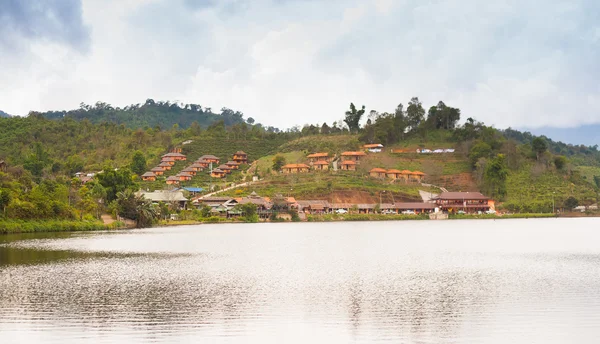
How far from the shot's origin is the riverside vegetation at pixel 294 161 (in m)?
78.1

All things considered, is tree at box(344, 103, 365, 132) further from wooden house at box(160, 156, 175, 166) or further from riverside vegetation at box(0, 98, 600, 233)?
wooden house at box(160, 156, 175, 166)

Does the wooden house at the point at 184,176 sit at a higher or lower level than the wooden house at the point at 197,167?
lower

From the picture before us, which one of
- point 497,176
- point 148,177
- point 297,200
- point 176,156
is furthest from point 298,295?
point 176,156

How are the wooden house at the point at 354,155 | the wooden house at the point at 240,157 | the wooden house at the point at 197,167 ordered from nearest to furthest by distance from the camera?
the wooden house at the point at 354,155, the wooden house at the point at 197,167, the wooden house at the point at 240,157

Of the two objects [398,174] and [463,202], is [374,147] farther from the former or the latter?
[463,202]

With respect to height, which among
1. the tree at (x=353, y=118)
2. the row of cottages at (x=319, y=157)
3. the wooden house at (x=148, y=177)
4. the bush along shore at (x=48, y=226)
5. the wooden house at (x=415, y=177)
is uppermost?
the tree at (x=353, y=118)

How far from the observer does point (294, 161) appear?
128 m

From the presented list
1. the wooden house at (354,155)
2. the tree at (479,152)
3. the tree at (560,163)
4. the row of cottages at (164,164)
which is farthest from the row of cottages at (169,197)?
the tree at (560,163)

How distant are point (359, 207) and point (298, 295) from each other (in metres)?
77.4

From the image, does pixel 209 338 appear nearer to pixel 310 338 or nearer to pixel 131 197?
pixel 310 338

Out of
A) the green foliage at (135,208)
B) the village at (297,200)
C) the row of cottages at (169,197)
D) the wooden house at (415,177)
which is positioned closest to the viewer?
the green foliage at (135,208)

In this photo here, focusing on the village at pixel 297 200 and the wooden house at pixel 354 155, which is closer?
the village at pixel 297 200

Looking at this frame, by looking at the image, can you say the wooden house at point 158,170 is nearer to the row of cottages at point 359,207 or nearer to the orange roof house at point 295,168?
the orange roof house at point 295,168

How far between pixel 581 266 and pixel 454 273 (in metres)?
7.53
